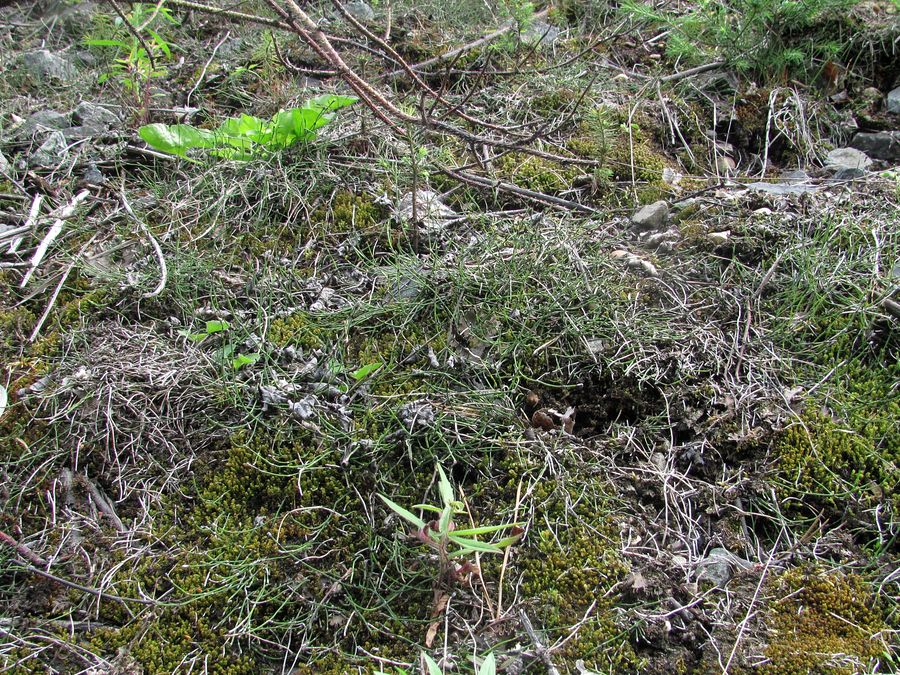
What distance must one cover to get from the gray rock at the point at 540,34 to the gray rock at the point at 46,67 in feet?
7.66

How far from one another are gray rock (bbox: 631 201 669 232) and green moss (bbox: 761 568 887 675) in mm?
1348

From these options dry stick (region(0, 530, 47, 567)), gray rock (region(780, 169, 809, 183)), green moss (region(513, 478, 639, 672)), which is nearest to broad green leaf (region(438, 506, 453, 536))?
green moss (region(513, 478, 639, 672))

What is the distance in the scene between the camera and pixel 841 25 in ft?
10.4

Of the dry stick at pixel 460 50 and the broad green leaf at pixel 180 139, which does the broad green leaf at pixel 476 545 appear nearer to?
the broad green leaf at pixel 180 139

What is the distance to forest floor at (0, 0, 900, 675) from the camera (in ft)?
5.23

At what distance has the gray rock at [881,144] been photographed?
291 cm

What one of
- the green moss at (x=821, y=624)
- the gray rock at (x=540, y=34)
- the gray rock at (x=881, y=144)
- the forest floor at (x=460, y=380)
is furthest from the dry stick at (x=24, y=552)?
the gray rock at (x=881, y=144)

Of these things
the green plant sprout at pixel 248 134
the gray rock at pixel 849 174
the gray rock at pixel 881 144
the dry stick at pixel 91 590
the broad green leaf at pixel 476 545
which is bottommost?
the dry stick at pixel 91 590

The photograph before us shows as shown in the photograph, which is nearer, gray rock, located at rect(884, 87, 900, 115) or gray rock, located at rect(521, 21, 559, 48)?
gray rock, located at rect(884, 87, 900, 115)

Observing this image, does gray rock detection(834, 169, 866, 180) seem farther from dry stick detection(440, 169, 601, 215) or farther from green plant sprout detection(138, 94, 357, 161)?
green plant sprout detection(138, 94, 357, 161)

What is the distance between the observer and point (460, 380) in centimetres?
202

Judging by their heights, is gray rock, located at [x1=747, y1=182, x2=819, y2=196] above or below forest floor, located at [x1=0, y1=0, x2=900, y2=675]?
above

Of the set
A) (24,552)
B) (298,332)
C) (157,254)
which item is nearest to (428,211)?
(298,332)

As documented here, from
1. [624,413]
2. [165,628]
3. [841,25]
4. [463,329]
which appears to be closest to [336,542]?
[165,628]
